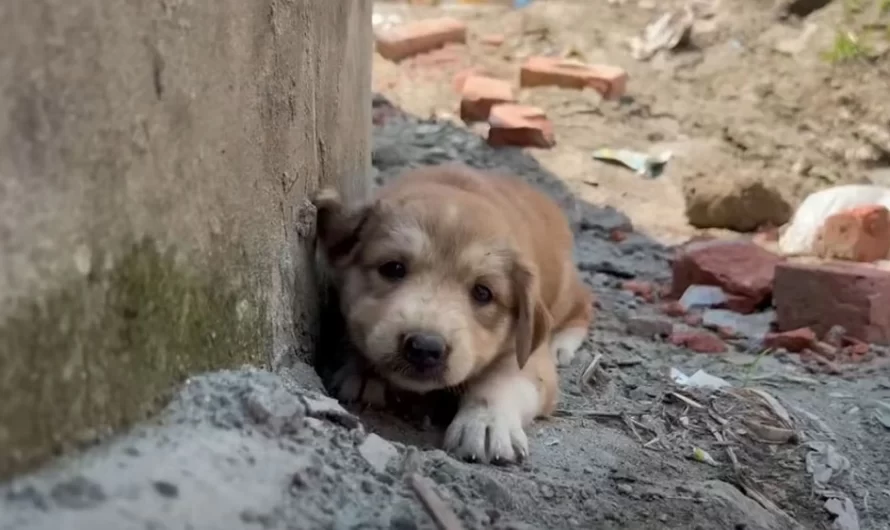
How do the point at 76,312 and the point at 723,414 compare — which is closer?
the point at 76,312

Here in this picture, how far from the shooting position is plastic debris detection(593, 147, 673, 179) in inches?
293

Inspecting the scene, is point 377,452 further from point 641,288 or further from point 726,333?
point 641,288

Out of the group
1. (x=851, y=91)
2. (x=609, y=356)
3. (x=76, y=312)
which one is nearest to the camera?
(x=76, y=312)

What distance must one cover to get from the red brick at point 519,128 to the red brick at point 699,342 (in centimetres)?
285

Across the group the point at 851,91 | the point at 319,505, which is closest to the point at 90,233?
the point at 319,505

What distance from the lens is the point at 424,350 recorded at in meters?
3.27

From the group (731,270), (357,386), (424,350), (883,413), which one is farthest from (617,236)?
(424,350)

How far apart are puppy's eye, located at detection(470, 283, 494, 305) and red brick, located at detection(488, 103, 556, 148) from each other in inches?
150

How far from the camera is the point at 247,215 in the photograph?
276 centimetres

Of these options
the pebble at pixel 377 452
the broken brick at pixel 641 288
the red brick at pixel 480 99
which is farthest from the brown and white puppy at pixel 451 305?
the red brick at pixel 480 99

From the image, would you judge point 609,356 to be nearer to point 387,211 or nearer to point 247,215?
point 387,211

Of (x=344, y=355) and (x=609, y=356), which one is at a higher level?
(x=344, y=355)

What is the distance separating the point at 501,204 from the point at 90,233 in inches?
91.8

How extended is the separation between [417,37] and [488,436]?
6.15 meters
